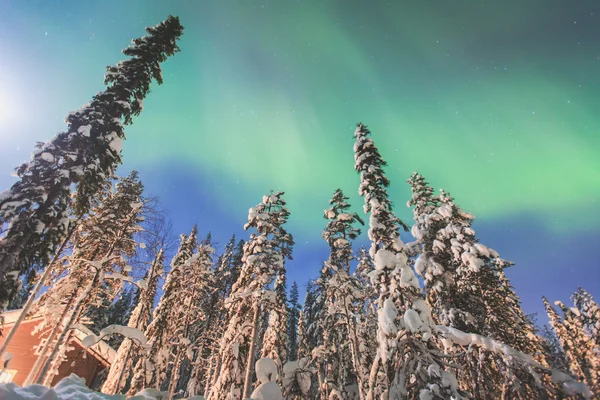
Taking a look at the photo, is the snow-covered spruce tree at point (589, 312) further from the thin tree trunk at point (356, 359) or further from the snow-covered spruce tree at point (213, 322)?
the snow-covered spruce tree at point (213, 322)

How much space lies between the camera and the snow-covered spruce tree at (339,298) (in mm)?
14438

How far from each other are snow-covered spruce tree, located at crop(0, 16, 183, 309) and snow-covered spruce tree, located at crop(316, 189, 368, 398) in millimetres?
12271

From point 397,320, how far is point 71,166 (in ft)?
39.6

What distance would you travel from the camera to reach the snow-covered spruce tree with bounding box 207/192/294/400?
13.2m

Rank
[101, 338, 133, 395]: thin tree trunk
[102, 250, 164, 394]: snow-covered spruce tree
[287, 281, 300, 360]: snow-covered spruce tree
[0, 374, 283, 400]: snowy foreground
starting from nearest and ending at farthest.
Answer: [0, 374, 283, 400]: snowy foreground → [102, 250, 164, 394]: snow-covered spruce tree → [101, 338, 133, 395]: thin tree trunk → [287, 281, 300, 360]: snow-covered spruce tree


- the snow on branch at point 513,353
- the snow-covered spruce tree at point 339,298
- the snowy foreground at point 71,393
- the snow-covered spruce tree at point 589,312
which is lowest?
the snowy foreground at point 71,393

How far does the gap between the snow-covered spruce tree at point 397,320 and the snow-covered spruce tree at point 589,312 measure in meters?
39.6

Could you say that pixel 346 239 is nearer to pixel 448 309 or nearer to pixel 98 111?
pixel 448 309

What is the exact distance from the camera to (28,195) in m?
8.30

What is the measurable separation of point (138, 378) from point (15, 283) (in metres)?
11.8

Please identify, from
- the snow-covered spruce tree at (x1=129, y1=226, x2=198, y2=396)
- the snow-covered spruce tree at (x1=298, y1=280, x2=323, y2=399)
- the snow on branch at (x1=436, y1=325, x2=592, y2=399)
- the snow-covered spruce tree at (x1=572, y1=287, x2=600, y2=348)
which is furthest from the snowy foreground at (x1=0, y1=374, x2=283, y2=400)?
the snow-covered spruce tree at (x1=572, y1=287, x2=600, y2=348)

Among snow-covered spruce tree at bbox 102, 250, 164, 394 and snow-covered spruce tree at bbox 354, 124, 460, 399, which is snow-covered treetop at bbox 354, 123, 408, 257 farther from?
snow-covered spruce tree at bbox 102, 250, 164, 394

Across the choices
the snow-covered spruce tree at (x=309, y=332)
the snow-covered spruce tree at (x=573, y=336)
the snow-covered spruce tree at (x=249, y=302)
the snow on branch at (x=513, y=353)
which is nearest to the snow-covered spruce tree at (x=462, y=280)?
the snow on branch at (x=513, y=353)

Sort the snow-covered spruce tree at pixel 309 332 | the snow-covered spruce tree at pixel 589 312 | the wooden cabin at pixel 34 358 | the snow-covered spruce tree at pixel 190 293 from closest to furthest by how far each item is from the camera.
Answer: the wooden cabin at pixel 34 358, the snow-covered spruce tree at pixel 190 293, the snow-covered spruce tree at pixel 309 332, the snow-covered spruce tree at pixel 589 312
